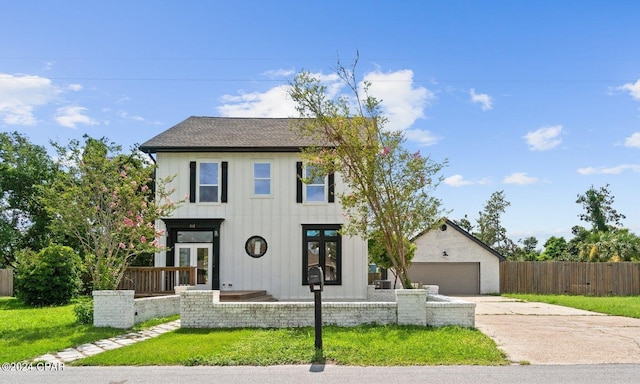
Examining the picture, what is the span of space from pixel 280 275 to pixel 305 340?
9099mm

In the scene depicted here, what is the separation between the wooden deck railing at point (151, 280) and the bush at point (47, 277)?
2372mm

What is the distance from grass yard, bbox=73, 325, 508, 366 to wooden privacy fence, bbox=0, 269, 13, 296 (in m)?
19.2

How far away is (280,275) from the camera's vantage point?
20172 millimetres

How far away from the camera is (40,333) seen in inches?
498

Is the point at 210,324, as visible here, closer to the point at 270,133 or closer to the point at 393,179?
the point at 393,179

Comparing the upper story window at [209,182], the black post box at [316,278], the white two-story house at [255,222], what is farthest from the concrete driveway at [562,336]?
the upper story window at [209,182]

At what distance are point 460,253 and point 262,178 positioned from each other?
1432cm

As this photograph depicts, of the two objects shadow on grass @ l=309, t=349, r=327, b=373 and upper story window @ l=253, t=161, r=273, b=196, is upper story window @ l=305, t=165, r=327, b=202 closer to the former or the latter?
upper story window @ l=253, t=161, r=273, b=196

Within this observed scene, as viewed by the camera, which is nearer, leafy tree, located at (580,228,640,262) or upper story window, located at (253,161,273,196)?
A: upper story window, located at (253,161,273,196)

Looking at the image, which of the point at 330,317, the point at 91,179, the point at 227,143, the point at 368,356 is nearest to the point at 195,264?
the point at 227,143

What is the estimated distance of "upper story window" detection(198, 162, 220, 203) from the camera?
67.2ft

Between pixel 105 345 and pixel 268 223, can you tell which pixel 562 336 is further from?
pixel 268 223

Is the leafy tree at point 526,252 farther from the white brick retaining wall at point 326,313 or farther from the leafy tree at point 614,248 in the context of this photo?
the white brick retaining wall at point 326,313

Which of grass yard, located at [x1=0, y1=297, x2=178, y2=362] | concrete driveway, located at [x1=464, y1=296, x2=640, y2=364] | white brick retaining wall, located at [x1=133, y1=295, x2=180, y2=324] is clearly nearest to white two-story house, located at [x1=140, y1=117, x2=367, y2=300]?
white brick retaining wall, located at [x1=133, y1=295, x2=180, y2=324]
